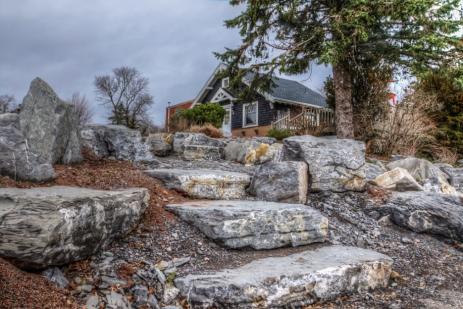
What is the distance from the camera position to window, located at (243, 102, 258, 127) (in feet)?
70.3

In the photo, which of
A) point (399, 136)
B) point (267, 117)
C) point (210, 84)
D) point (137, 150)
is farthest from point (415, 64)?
point (210, 84)

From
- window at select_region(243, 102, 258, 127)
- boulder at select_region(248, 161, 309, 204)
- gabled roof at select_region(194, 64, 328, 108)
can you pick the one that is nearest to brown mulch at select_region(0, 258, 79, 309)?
boulder at select_region(248, 161, 309, 204)

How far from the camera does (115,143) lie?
4930 mm

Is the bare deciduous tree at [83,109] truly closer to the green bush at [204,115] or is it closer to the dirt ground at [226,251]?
the green bush at [204,115]

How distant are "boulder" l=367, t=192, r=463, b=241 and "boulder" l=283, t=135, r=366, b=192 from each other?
450 mm

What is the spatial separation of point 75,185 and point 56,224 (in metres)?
1.11

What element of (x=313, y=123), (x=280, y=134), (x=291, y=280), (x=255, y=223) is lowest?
(x=291, y=280)

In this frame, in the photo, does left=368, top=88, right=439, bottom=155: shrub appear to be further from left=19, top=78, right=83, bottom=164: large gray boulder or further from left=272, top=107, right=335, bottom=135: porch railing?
left=19, top=78, right=83, bottom=164: large gray boulder

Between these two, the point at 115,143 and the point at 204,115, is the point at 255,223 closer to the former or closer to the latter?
the point at 115,143

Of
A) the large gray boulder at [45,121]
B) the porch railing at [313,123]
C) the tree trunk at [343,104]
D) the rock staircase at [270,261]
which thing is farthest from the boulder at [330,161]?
the porch railing at [313,123]

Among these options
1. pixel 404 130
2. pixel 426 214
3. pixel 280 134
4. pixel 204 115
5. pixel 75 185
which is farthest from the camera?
pixel 204 115

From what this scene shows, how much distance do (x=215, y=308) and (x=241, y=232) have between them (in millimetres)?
875

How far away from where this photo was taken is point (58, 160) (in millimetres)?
3736

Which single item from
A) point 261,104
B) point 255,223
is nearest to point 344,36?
point 255,223
